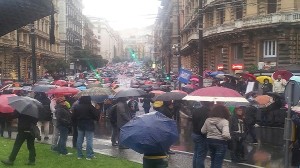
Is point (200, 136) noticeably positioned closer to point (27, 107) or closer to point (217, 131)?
point (217, 131)

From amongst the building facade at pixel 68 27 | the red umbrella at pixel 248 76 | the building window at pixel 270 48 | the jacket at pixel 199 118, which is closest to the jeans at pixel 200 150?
the jacket at pixel 199 118

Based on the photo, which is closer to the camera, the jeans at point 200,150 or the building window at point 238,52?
the jeans at point 200,150

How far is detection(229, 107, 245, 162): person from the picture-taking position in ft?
38.7

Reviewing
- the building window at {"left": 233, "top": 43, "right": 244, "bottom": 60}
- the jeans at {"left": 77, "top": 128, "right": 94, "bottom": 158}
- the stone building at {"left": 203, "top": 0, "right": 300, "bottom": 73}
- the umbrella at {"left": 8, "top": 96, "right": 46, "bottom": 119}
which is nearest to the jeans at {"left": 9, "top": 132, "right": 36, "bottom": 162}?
the umbrella at {"left": 8, "top": 96, "right": 46, "bottom": 119}

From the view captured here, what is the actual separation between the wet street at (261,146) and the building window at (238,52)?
2296 cm

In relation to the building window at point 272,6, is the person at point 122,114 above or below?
below

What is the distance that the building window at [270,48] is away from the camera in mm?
35778

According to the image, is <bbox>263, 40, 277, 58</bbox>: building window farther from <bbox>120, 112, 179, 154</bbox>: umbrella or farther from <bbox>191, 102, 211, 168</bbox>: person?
<bbox>120, 112, 179, 154</bbox>: umbrella

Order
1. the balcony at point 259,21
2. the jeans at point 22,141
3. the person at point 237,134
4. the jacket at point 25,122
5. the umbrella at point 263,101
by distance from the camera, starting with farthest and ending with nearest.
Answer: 1. the balcony at point 259,21
2. the umbrella at point 263,101
3. the person at point 237,134
4. the jeans at point 22,141
5. the jacket at point 25,122

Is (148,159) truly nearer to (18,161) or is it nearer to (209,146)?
(209,146)

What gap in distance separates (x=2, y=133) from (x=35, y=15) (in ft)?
38.1

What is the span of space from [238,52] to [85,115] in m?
31.7

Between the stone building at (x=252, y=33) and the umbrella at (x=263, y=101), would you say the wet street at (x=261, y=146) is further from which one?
the stone building at (x=252, y=33)

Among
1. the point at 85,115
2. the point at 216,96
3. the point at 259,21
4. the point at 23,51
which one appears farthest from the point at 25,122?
the point at 23,51
